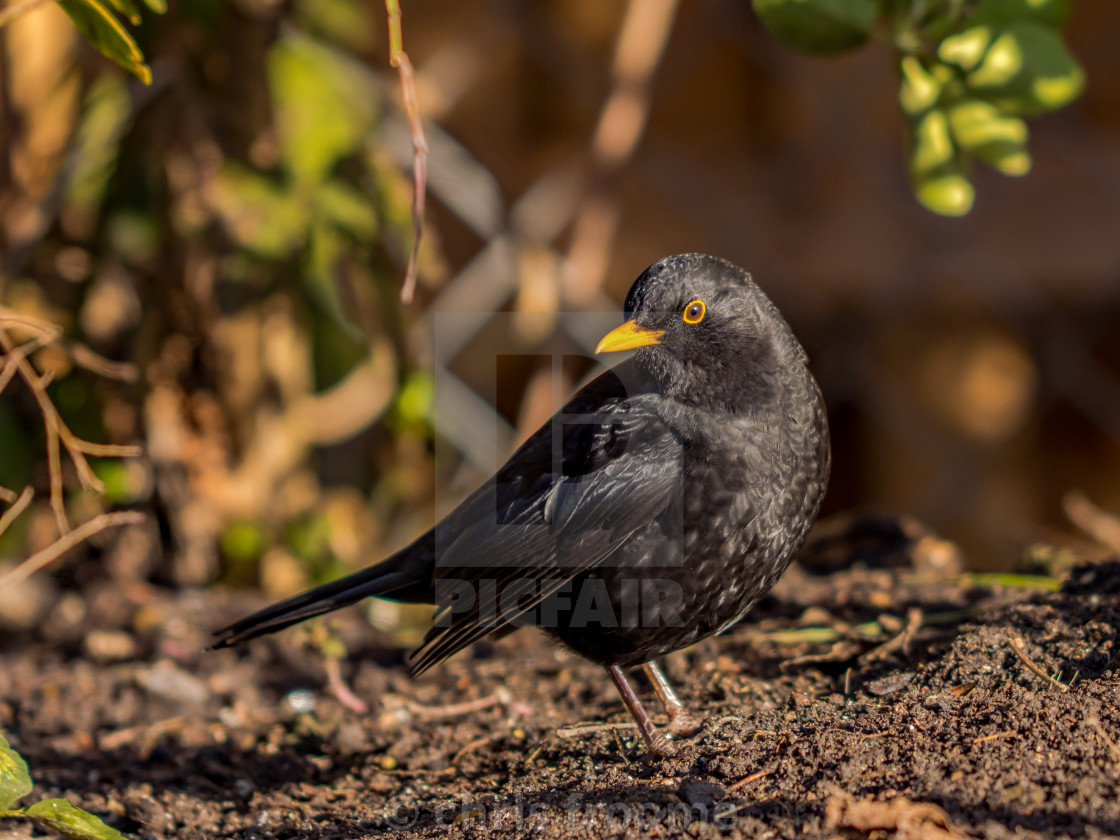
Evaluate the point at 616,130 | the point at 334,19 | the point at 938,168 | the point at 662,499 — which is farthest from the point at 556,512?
the point at 616,130

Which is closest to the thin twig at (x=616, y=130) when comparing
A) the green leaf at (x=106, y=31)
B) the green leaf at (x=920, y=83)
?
the green leaf at (x=920, y=83)

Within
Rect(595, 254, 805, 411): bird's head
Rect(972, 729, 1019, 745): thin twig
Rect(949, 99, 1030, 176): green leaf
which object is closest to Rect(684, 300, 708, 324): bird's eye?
Rect(595, 254, 805, 411): bird's head

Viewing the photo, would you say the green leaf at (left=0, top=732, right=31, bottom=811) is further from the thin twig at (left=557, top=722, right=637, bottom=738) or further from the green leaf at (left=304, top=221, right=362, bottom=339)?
the green leaf at (left=304, top=221, right=362, bottom=339)

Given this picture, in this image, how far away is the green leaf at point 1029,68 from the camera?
7.71 feet

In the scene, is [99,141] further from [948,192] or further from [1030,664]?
[1030,664]

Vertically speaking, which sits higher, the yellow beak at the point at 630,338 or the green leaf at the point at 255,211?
the green leaf at the point at 255,211

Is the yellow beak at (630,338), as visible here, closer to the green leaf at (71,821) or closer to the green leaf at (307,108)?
the green leaf at (71,821)

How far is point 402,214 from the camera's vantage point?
12.6 ft

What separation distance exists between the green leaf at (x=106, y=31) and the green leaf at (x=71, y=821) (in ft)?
4.31

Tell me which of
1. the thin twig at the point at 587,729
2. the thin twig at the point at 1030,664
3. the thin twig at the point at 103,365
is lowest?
the thin twig at the point at 587,729

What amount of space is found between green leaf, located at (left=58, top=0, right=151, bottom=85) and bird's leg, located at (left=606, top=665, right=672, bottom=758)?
1.63m

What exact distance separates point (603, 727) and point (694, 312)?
101 centimetres

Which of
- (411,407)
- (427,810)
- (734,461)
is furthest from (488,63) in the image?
(427,810)

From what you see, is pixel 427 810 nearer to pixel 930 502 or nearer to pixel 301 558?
pixel 301 558
